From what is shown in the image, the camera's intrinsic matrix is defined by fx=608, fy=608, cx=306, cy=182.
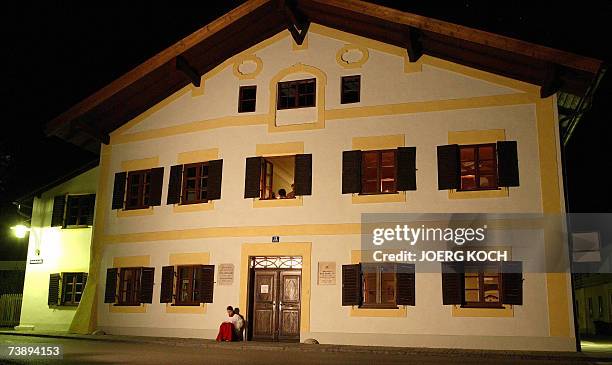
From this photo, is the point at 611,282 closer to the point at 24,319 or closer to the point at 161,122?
the point at 161,122

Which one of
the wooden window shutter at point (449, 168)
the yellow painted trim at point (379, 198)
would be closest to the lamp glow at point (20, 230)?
the yellow painted trim at point (379, 198)

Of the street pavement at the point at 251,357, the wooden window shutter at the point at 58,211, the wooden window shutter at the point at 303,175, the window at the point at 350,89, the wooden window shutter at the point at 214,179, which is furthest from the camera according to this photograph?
the wooden window shutter at the point at 58,211

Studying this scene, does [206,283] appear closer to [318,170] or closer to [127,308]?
[127,308]

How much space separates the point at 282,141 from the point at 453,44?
17.4 ft

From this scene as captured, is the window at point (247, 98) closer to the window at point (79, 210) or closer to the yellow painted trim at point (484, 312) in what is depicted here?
the window at point (79, 210)

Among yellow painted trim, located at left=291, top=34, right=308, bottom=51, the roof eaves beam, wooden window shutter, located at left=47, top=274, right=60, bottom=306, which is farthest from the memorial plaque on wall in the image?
wooden window shutter, located at left=47, top=274, right=60, bottom=306

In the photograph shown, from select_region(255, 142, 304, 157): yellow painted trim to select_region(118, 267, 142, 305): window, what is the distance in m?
5.22

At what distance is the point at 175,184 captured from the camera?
18.2 m

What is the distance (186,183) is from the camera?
1828cm

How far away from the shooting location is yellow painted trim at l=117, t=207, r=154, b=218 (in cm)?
1852

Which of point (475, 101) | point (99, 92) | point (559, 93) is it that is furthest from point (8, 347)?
point (559, 93)

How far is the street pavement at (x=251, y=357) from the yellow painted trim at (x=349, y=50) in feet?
25.7

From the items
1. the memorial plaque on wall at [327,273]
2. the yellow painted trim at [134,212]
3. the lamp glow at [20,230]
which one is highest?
the yellow painted trim at [134,212]

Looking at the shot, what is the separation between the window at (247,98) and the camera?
18.0 meters
